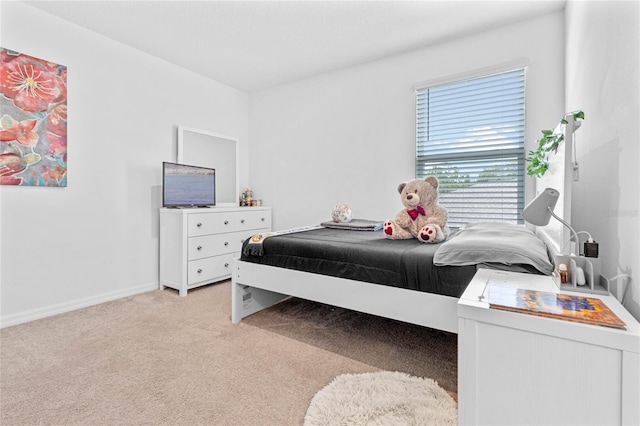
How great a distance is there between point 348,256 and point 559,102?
220cm

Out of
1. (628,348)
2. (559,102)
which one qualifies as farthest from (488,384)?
(559,102)

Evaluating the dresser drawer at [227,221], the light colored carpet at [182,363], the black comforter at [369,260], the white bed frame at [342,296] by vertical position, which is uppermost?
the dresser drawer at [227,221]

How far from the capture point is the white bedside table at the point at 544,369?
0.76m

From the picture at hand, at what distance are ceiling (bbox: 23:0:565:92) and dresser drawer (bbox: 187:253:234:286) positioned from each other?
2.12 metres

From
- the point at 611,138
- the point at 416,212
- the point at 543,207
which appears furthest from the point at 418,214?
the point at 611,138

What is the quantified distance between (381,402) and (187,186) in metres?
2.81

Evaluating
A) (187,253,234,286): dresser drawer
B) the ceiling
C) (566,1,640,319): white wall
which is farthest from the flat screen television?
(566,1,640,319): white wall

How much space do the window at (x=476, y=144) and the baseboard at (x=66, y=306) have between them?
10.0 ft

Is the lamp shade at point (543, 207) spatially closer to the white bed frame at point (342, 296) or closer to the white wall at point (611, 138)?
the white wall at point (611, 138)

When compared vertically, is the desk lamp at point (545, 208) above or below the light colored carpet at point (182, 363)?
above

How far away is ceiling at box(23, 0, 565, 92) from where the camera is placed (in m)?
2.41

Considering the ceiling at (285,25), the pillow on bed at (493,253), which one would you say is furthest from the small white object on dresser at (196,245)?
the pillow on bed at (493,253)

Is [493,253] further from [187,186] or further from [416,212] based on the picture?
[187,186]

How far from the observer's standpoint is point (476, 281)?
123 centimetres
